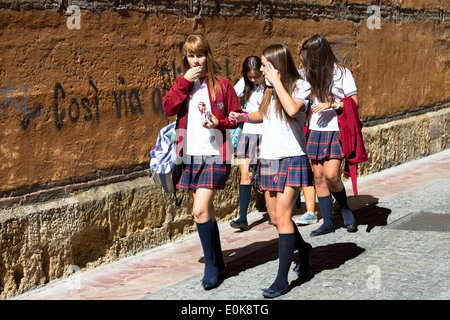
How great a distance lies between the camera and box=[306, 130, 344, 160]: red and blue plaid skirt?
22.1ft

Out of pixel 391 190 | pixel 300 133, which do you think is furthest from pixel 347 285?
pixel 391 190

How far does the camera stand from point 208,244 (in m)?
5.30

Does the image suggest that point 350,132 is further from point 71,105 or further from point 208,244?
point 71,105

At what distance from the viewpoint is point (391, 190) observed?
8914mm

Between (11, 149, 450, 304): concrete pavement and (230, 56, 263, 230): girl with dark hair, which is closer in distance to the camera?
(11, 149, 450, 304): concrete pavement

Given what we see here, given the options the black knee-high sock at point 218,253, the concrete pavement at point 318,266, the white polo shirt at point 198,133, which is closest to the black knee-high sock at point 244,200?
the concrete pavement at point 318,266

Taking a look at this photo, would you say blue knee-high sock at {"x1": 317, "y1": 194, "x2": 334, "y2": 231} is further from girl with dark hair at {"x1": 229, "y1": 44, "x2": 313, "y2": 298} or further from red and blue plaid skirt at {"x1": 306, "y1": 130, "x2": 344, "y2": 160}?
girl with dark hair at {"x1": 229, "y1": 44, "x2": 313, "y2": 298}

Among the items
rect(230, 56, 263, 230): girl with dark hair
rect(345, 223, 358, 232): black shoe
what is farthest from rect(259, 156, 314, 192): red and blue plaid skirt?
rect(230, 56, 263, 230): girl with dark hair

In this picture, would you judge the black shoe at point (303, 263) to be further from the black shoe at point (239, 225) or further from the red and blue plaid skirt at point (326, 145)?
the black shoe at point (239, 225)

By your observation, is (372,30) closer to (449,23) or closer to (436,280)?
(449,23)

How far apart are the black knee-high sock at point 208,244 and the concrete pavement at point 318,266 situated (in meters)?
0.14

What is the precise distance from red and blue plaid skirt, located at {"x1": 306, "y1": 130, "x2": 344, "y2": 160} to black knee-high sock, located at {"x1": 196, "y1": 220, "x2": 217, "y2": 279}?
1.84 metres

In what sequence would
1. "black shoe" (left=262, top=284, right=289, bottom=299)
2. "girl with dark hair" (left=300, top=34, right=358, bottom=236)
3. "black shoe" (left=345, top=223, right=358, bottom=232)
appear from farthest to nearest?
"black shoe" (left=345, top=223, right=358, bottom=232)
"girl with dark hair" (left=300, top=34, right=358, bottom=236)
"black shoe" (left=262, top=284, right=289, bottom=299)

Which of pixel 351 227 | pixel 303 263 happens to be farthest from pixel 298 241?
pixel 351 227
